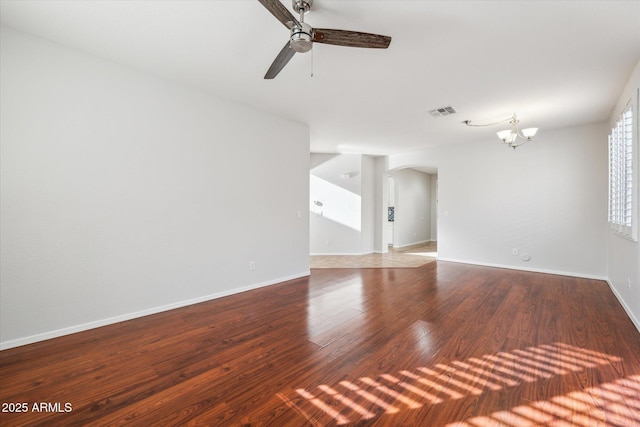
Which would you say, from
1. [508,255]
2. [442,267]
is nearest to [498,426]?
[442,267]

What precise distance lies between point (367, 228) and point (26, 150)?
6.34m

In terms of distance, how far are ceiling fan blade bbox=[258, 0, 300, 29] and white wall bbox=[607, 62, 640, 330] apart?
338 cm

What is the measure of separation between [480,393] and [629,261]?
2.88 meters

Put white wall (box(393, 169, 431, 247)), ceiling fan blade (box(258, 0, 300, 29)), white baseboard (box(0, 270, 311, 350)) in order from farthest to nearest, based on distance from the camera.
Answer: white wall (box(393, 169, 431, 247))
white baseboard (box(0, 270, 311, 350))
ceiling fan blade (box(258, 0, 300, 29))

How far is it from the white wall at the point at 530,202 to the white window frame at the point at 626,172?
3.99 feet

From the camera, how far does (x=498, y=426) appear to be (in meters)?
1.49

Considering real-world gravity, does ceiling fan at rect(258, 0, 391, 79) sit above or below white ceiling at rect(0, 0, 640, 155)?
below

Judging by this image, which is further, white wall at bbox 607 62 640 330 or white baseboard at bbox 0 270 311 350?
white wall at bbox 607 62 640 330

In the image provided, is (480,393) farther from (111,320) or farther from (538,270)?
(538,270)

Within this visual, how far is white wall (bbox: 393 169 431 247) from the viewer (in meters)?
8.55

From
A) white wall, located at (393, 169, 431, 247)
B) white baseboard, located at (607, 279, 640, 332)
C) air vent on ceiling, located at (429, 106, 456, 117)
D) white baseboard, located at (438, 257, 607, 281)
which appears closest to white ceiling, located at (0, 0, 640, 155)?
air vent on ceiling, located at (429, 106, 456, 117)

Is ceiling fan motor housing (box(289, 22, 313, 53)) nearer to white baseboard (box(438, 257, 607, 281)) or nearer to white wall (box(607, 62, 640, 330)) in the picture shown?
white wall (box(607, 62, 640, 330))

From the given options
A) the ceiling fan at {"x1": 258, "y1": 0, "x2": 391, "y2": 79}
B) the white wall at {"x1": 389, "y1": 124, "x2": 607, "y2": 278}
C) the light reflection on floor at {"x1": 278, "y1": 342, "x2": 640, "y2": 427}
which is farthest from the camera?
the white wall at {"x1": 389, "y1": 124, "x2": 607, "y2": 278}

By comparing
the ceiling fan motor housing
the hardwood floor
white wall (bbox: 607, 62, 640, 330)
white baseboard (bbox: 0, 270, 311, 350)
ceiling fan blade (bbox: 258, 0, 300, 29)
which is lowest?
the hardwood floor
